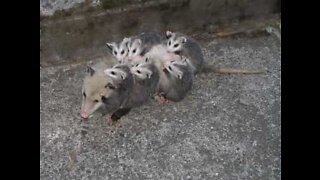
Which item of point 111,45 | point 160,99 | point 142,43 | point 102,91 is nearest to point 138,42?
point 142,43

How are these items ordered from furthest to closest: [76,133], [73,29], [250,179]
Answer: [73,29] → [76,133] → [250,179]

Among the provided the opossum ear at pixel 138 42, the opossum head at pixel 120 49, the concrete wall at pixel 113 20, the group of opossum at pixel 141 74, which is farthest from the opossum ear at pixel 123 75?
the concrete wall at pixel 113 20

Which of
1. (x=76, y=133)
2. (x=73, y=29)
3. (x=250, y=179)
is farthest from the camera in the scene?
(x=73, y=29)

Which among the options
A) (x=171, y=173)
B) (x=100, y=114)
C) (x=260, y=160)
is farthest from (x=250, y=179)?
(x=100, y=114)

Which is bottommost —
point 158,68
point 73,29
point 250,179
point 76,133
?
point 250,179

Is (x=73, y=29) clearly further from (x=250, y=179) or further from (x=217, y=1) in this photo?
(x=250, y=179)

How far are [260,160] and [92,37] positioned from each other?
147cm

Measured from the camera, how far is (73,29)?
12.4 feet

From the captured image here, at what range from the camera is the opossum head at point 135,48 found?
11.7 ft

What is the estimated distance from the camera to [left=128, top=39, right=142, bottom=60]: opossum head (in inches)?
140

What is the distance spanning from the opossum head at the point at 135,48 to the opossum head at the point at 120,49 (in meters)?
0.03

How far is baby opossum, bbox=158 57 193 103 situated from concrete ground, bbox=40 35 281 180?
87 millimetres

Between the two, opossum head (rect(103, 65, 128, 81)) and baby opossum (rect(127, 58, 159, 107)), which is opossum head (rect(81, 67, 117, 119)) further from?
baby opossum (rect(127, 58, 159, 107))

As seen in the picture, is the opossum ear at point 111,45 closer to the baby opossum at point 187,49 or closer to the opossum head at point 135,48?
the opossum head at point 135,48
